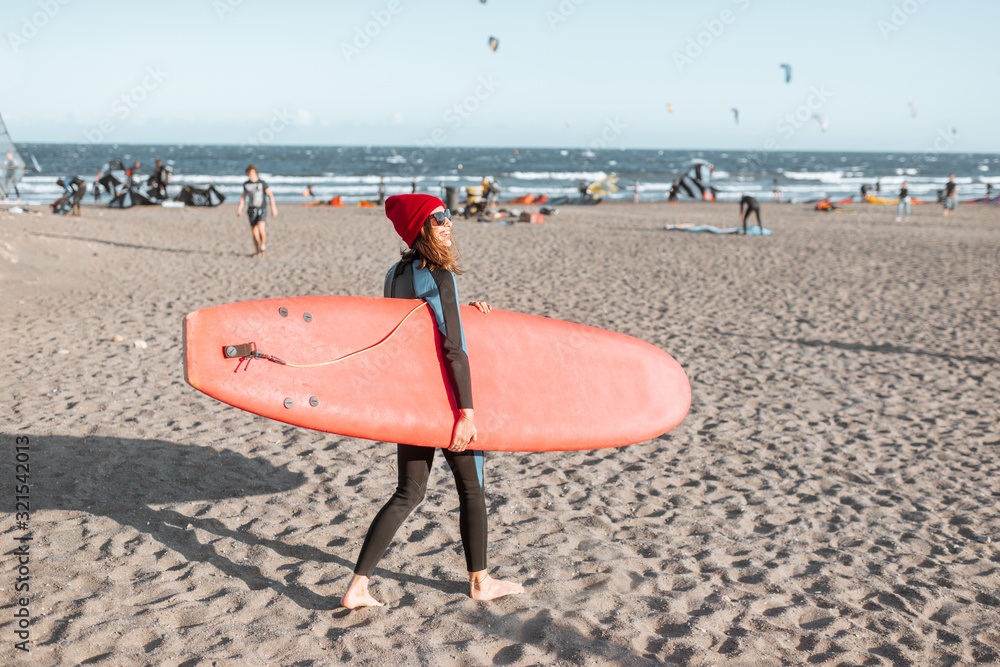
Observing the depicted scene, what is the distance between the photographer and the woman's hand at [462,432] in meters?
2.71

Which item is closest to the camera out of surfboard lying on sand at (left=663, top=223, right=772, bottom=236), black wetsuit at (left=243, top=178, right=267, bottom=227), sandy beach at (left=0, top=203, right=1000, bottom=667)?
sandy beach at (left=0, top=203, right=1000, bottom=667)

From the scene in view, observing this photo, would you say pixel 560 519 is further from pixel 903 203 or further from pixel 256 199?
pixel 903 203

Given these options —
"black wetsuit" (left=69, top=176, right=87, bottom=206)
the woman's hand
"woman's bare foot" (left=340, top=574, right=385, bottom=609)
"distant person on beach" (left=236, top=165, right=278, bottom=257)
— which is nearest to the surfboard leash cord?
the woman's hand

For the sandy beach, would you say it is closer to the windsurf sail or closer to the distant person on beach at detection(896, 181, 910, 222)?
the windsurf sail

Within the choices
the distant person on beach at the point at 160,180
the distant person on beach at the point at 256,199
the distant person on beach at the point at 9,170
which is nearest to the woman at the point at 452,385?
the distant person on beach at the point at 256,199

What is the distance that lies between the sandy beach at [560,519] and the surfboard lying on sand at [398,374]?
0.70 metres

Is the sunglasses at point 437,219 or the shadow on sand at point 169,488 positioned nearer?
the sunglasses at point 437,219

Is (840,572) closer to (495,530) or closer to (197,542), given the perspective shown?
(495,530)

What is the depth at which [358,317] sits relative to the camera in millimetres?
3104

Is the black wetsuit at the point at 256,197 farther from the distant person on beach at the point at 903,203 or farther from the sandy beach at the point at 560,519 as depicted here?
the distant person on beach at the point at 903,203

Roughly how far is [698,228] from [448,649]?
17.7 meters

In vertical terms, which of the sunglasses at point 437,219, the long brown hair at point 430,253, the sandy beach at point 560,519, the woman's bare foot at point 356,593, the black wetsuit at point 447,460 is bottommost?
the sandy beach at point 560,519

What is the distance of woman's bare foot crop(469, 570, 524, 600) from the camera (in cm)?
295

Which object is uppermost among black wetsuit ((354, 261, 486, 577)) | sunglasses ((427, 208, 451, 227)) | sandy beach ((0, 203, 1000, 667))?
sunglasses ((427, 208, 451, 227))
